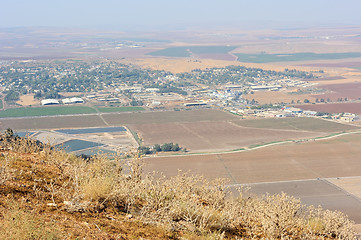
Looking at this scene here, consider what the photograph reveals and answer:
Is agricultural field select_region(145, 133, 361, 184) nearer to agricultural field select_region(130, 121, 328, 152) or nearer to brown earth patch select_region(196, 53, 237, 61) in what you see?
agricultural field select_region(130, 121, 328, 152)

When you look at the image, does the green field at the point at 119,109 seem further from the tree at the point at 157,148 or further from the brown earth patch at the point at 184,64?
the brown earth patch at the point at 184,64

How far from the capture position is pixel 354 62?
116438 mm

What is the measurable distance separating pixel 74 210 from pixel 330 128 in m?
43.2

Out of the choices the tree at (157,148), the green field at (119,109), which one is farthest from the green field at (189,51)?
the tree at (157,148)

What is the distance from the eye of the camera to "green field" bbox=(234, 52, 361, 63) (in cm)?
12599

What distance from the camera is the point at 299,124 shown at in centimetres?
4656

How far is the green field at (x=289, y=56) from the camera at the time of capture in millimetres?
125988

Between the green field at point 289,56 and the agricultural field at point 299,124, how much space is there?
249ft

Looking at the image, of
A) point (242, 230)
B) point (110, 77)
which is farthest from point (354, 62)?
point (242, 230)

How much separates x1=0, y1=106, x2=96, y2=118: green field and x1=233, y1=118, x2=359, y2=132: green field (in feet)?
77.6

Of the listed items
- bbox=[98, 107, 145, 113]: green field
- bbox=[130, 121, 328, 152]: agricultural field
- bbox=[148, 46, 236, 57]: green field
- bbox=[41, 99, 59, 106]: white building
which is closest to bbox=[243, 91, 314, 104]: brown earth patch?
bbox=[98, 107, 145, 113]: green field

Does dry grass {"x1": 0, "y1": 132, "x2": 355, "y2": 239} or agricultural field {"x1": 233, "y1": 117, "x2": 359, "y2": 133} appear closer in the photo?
dry grass {"x1": 0, "y1": 132, "x2": 355, "y2": 239}

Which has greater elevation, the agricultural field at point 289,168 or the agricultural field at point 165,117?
the agricultural field at point 289,168

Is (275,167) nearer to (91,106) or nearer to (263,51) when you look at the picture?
(91,106)
